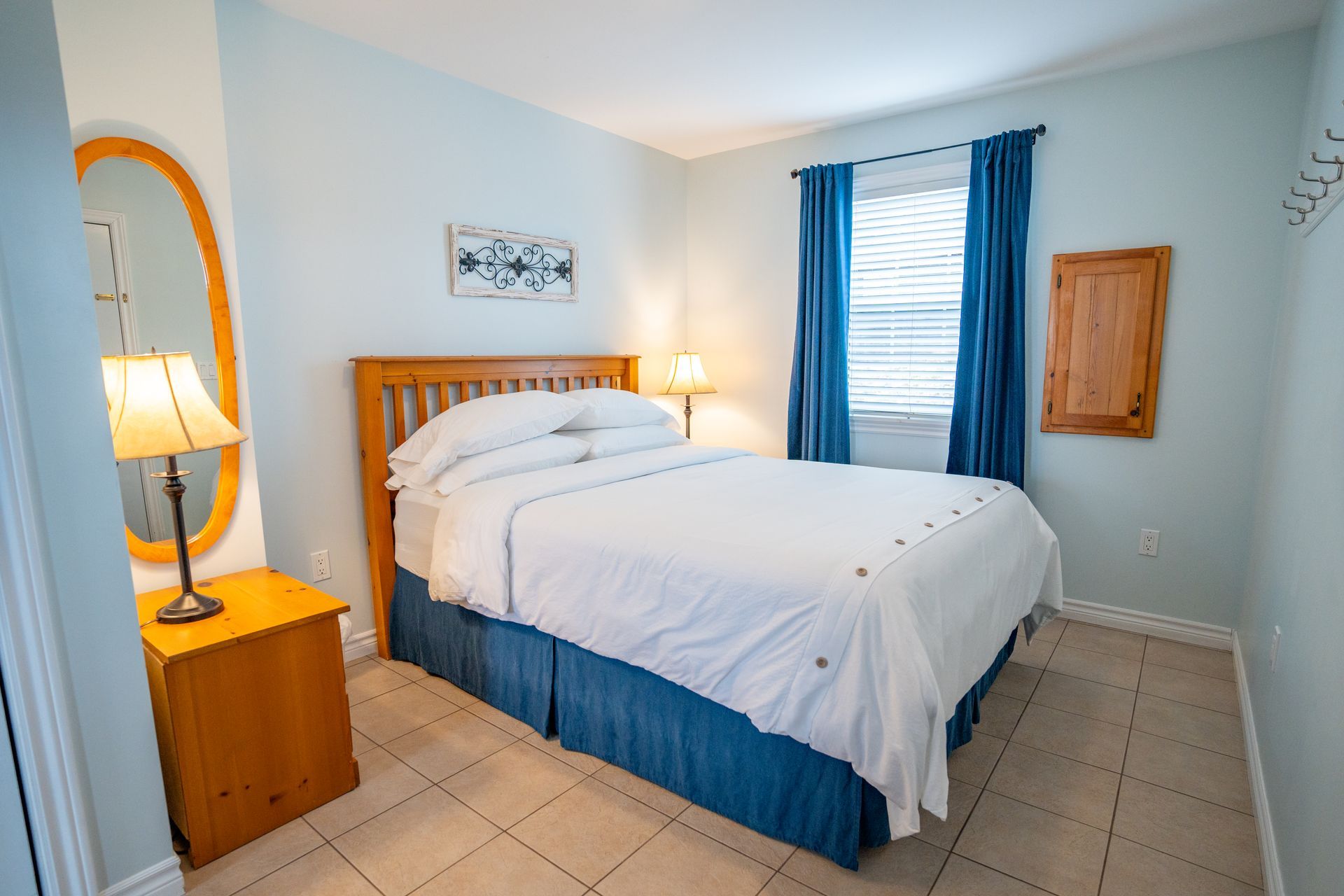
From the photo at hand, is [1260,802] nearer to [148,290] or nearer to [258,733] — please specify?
[258,733]

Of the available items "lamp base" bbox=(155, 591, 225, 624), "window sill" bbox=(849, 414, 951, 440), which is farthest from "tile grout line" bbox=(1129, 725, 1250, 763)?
"lamp base" bbox=(155, 591, 225, 624)

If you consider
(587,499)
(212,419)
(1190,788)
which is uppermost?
(212,419)

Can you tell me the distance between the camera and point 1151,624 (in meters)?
3.15

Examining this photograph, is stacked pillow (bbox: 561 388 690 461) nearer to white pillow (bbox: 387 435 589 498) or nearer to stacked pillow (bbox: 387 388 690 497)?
stacked pillow (bbox: 387 388 690 497)

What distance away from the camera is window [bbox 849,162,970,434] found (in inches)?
140

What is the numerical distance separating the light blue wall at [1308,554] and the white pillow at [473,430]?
2.47m

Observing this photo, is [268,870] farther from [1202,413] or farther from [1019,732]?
[1202,413]

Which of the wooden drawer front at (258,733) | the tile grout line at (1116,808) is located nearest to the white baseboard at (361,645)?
the wooden drawer front at (258,733)

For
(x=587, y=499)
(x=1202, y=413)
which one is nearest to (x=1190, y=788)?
(x=1202, y=413)

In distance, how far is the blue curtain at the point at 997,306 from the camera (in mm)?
3248

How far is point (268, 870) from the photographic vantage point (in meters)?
1.71

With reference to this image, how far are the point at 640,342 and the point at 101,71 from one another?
9.03ft

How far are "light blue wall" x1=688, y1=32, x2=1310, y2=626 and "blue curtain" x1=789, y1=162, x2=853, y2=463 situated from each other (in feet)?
1.32

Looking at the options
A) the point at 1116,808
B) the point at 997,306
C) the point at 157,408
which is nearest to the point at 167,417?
the point at 157,408
